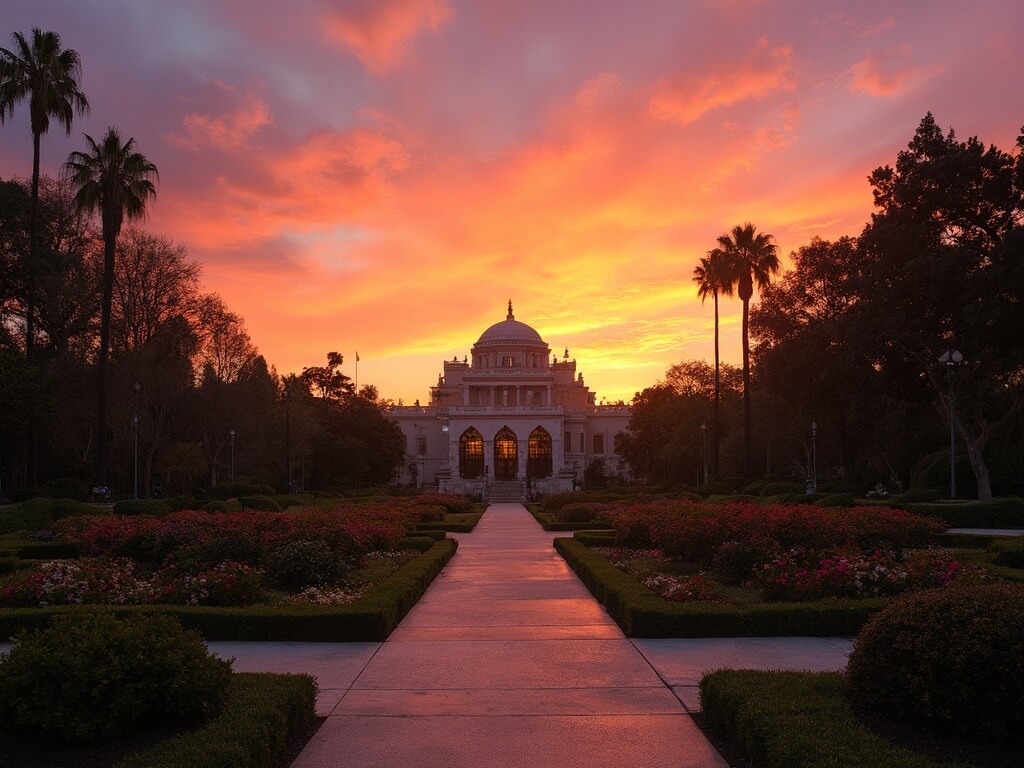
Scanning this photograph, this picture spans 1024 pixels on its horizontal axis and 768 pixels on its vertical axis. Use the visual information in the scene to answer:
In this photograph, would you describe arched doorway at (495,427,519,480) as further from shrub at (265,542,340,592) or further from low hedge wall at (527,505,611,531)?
shrub at (265,542,340,592)

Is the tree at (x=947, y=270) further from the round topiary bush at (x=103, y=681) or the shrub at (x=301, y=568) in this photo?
the round topiary bush at (x=103, y=681)

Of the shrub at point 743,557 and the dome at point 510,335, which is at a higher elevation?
the dome at point 510,335

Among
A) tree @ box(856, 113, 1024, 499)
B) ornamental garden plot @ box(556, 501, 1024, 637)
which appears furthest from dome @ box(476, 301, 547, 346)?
ornamental garden plot @ box(556, 501, 1024, 637)

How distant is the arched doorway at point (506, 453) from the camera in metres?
86.9

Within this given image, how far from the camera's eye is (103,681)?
5812 mm

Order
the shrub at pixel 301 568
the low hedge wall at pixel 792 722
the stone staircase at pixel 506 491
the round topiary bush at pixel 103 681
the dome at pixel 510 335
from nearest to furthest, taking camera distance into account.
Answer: the low hedge wall at pixel 792 722 < the round topiary bush at pixel 103 681 < the shrub at pixel 301 568 < the stone staircase at pixel 506 491 < the dome at pixel 510 335

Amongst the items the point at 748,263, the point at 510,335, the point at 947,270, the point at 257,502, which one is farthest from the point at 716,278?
the point at 510,335

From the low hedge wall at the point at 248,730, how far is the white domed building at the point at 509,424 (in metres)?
62.5

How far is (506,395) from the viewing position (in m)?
95.6

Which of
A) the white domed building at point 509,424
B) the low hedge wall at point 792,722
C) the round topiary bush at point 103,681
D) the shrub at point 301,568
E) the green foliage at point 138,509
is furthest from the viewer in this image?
the white domed building at point 509,424

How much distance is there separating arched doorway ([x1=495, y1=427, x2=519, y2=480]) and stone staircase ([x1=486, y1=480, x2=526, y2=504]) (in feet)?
38.3

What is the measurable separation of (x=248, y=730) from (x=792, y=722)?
3506 mm

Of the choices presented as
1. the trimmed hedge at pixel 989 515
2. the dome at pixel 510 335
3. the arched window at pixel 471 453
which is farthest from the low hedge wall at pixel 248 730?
the dome at pixel 510 335

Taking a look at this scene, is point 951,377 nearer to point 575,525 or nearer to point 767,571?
point 575,525
